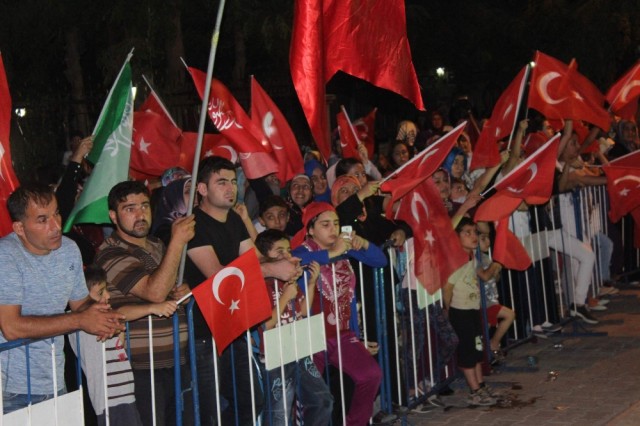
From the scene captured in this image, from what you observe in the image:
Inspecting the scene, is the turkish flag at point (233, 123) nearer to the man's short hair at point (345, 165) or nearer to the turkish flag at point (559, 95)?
the man's short hair at point (345, 165)

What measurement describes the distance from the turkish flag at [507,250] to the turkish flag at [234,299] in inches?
153

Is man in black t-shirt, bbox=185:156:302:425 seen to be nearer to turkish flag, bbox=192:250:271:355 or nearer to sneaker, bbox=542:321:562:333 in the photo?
turkish flag, bbox=192:250:271:355

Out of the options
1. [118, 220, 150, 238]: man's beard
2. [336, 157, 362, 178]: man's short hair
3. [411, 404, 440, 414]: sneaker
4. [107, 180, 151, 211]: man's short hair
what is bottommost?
[411, 404, 440, 414]: sneaker

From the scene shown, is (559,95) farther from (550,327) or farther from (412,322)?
(412,322)

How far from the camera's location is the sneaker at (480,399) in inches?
359

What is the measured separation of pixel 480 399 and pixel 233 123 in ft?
10.1

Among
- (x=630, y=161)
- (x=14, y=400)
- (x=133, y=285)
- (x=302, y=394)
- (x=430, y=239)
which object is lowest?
(x=302, y=394)

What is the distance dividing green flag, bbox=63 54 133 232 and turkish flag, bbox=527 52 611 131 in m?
5.23

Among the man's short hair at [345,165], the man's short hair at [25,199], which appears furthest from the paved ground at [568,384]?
the man's short hair at [25,199]

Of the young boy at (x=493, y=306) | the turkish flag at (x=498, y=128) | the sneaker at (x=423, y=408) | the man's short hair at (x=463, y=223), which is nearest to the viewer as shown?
the sneaker at (x=423, y=408)

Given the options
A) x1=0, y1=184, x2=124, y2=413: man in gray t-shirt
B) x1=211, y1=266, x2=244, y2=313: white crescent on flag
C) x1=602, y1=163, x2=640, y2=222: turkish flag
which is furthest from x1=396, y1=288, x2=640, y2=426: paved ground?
x1=0, y1=184, x2=124, y2=413: man in gray t-shirt

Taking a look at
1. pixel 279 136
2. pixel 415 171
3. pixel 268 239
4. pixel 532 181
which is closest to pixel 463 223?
pixel 532 181

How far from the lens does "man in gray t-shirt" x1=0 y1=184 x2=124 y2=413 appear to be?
17.8 feet

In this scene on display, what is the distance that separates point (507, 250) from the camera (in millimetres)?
10156
